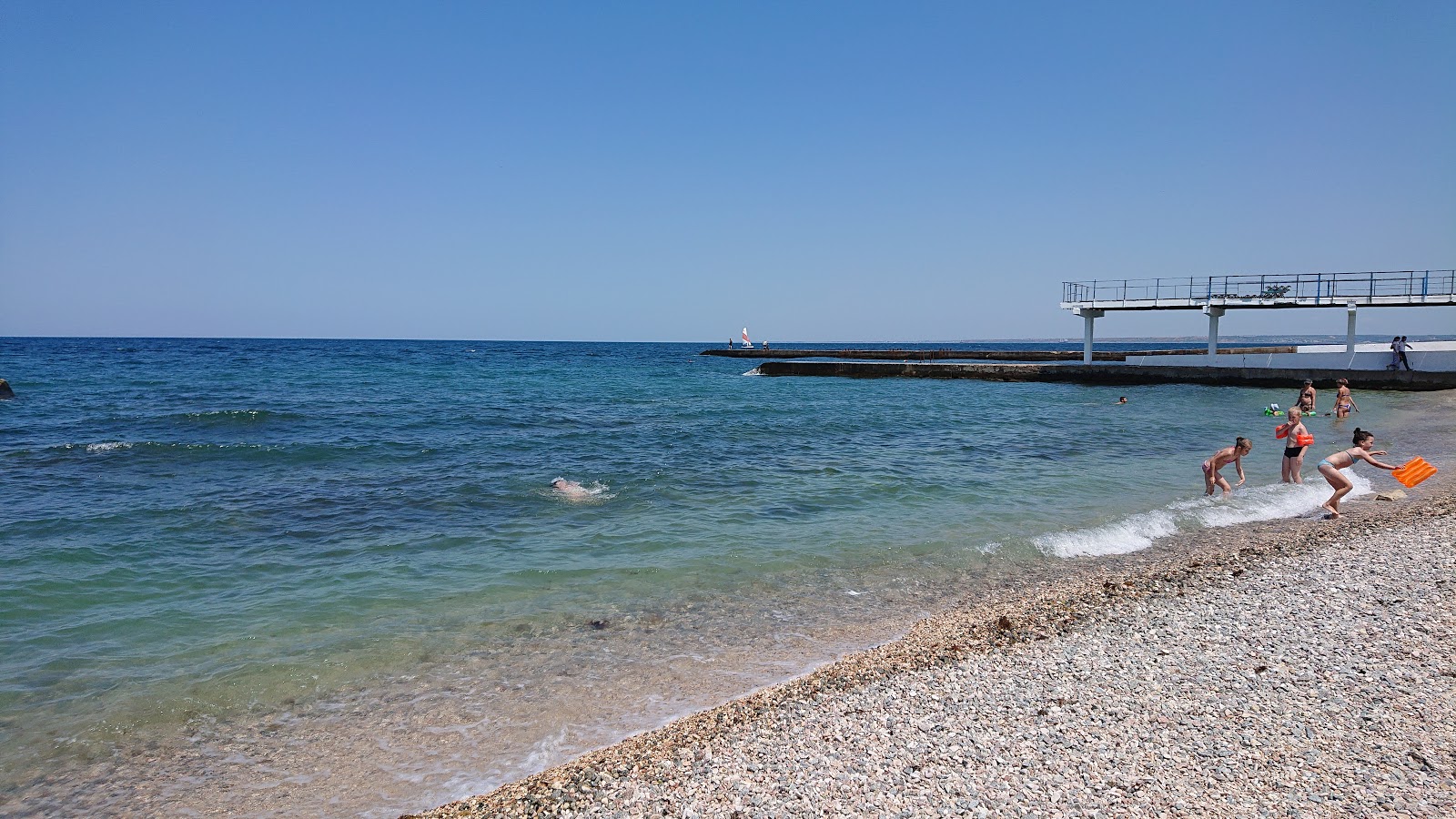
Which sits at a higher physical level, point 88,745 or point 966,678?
point 966,678

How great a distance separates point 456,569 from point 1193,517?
942cm

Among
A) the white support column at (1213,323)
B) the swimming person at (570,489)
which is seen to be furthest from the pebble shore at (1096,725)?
the white support column at (1213,323)

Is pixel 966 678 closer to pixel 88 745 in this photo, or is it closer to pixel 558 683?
pixel 558 683

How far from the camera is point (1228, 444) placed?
706 inches

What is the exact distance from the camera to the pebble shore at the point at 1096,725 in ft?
11.8

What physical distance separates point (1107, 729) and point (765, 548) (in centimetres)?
512

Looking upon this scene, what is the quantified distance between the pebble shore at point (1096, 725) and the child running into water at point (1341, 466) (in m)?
3.94

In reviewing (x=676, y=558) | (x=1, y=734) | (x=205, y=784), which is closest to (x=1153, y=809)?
(x=205, y=784)

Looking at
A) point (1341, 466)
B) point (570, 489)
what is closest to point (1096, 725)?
point (1341, 466)

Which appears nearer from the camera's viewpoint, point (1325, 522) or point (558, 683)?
point (558, 683)

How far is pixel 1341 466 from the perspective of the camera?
10547 millimetres

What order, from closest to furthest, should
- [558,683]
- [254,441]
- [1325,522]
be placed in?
Result: 1. [558,683]
2. [1325,522]
3. [254,441]

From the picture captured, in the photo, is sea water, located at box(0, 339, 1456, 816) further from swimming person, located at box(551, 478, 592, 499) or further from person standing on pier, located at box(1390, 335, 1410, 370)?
person standing on pier, located at box(1390, 335, 1410, 370)

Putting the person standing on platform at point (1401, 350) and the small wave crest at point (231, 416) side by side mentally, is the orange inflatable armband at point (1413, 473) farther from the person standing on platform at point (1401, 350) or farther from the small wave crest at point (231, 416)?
the person standing on platform at point (1401, 350)
